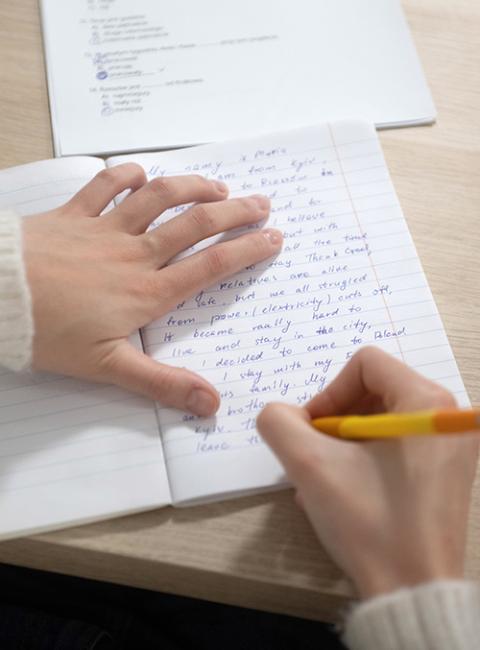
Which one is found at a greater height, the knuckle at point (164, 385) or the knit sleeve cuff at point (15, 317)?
the knit sleeve cuff at point (15, 317)

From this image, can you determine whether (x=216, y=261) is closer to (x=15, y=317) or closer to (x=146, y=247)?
(x=146, y=247)

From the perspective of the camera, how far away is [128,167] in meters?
0.64

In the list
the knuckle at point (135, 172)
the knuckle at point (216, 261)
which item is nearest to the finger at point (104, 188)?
the knuckle at point (135, 172)

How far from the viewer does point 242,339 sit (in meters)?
0.58

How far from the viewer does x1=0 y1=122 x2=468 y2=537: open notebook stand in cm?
52

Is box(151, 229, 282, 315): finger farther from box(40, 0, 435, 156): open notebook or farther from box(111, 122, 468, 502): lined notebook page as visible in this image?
box(40, 0, 435, 156): open notebook

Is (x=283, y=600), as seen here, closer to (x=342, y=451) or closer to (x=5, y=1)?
(x=342, y=451)

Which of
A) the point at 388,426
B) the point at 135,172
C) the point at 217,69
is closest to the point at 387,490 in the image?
the point at 388,426

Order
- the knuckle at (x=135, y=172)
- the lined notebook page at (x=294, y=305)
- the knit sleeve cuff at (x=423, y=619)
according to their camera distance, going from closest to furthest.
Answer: the knit sleeve cuff at (x=423, y=619), the lined notebook page at (x=294, y=305), the knuckle at (x=135, y=172)

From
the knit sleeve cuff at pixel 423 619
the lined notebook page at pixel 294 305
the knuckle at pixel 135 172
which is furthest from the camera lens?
the knuckle at pixel 135 172

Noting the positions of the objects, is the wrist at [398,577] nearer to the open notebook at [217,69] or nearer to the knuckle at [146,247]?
the knuckle at [146,247]

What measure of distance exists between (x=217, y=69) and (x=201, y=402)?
401 mm

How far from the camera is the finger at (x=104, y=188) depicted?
24.3 inches

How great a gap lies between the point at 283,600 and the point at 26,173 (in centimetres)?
45
